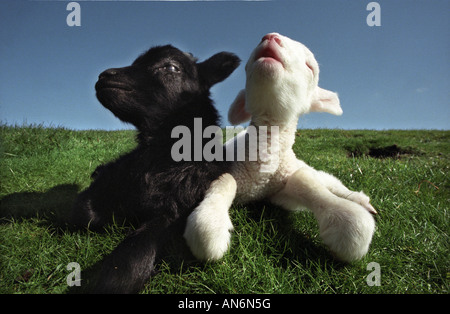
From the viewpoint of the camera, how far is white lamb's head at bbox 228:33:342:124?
148cm

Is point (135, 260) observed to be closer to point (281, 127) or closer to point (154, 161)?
point (154, 161)

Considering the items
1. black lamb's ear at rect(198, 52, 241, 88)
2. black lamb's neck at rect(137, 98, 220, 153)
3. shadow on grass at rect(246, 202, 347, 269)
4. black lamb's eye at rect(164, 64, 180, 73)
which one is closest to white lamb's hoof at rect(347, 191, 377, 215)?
shadow on grass at rect(246, 202, 347, 269)

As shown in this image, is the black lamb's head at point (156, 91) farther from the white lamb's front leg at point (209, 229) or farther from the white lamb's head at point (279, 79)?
the white lamb's front leg at point (209, 229)

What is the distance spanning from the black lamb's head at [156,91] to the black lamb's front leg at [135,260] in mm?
532

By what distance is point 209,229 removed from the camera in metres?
1.34

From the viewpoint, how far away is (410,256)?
1.73 metres

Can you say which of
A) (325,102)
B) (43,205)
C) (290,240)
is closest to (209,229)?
(290,240)

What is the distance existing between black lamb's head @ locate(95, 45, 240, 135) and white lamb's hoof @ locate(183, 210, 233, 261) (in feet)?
1.87

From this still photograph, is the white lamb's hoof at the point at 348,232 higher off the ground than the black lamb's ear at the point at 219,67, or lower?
lower

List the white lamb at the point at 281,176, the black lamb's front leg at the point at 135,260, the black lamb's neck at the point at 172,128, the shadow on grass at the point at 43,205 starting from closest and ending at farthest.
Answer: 1. the black lamb's front leg at the point at 135,260
2. the white lamb at the point at 281,176
3. the black lamb's neck at the point at 172,128
4. the shadow on grass at the point at 43,205

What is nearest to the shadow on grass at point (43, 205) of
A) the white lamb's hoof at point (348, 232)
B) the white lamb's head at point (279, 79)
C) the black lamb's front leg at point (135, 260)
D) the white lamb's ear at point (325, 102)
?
the black lamb's front leg at point (135, 260)

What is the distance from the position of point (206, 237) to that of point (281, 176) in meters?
0.68

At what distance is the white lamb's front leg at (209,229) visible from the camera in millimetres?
1343

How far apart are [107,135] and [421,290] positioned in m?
3.30
